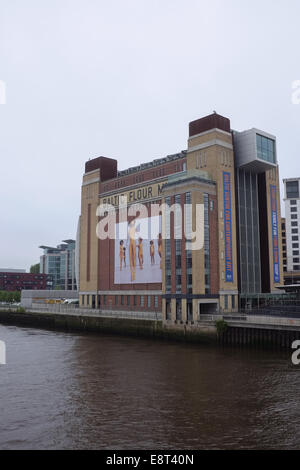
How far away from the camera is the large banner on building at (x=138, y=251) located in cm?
7819

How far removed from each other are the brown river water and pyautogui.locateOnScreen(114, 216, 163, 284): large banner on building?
31.1 metres

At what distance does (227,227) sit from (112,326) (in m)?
26.0

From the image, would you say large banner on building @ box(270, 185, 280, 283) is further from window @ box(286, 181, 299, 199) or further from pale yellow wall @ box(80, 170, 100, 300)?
window @ box(286, 181, 299, 199)

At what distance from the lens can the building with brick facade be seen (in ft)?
214

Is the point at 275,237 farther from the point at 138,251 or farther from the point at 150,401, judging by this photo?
the point at 150,401

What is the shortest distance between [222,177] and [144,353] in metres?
32.8

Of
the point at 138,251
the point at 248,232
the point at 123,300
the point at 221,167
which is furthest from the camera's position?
the point at 123,300

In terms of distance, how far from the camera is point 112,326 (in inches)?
2894

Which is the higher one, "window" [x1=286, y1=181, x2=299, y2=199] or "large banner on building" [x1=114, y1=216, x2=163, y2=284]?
"window" [x1=286, y1=181, x2=299, y2=199]

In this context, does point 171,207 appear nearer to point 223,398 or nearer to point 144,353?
point 144,353

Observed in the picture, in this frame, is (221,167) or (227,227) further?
(221,167)

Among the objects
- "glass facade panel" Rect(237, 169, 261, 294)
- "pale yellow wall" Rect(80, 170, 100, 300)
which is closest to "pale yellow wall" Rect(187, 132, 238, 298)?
"glass facade panel" Rect(237, 169, 261, 294)

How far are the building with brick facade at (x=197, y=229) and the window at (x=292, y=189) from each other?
73.3 meters

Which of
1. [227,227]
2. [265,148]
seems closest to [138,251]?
[227,227]
